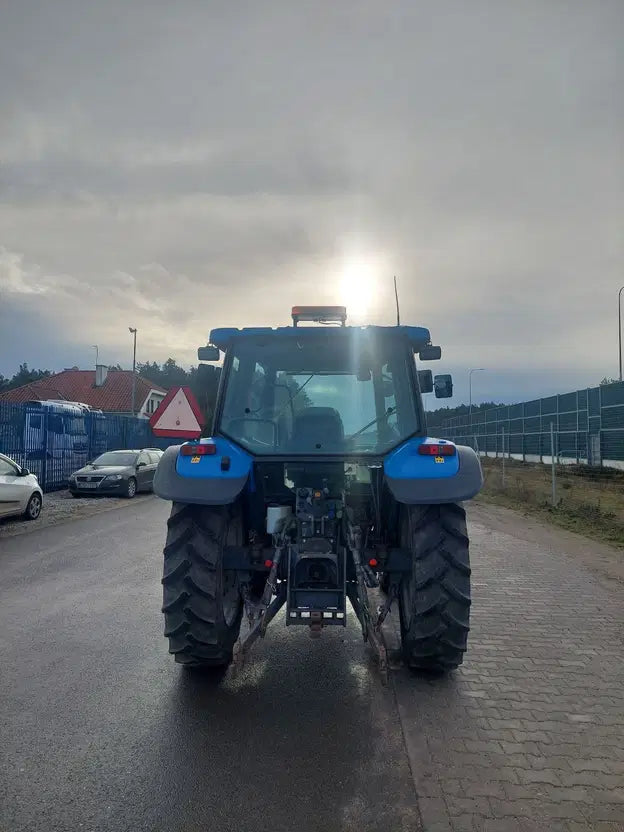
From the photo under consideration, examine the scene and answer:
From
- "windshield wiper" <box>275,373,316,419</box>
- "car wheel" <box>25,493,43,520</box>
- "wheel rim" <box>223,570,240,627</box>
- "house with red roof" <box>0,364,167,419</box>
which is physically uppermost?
"house with red roof" <box>0,364,167,419</box>

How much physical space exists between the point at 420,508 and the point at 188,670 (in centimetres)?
205

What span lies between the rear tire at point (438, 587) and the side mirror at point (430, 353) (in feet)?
3.90

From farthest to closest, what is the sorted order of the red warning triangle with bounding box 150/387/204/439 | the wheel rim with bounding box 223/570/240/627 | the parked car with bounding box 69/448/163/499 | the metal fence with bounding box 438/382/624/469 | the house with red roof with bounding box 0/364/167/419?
the house with red roof with bounding box 0/364/167/419 → the metal fence with bounding box 438/382/624/469 → the parked car with bounding box 69/448/163/499 → the red warning triangle with bounding box 150/387/204/439 → the wheel rim with bounding box 223/570/240/627

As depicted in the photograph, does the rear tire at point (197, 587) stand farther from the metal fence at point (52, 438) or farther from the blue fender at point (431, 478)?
the metal fence at point (52, 438)

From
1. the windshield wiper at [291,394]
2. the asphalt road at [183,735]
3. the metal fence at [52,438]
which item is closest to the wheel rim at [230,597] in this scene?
the asphalt road at [183,735]

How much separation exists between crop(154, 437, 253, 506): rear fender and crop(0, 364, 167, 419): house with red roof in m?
55.1

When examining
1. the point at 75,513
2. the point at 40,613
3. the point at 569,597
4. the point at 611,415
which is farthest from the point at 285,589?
the point at 611,415

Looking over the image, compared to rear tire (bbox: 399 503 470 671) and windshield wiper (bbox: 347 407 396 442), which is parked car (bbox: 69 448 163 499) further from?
rear tire (bbox: 399 503 470 671)

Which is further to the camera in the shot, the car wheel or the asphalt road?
the car wheel

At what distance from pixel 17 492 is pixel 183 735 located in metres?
10.0

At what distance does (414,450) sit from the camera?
4434 millimetres

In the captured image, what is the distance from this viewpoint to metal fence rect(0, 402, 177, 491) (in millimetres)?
17031

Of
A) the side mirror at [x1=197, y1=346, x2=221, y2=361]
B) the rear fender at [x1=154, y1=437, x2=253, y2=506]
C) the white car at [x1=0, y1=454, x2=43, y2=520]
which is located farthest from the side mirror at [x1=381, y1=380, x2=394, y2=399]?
the white car at [x1=0, y1=454, x2=43, y2=520]

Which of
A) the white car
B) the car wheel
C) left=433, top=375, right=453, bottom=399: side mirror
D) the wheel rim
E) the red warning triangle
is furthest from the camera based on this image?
the car wheel
